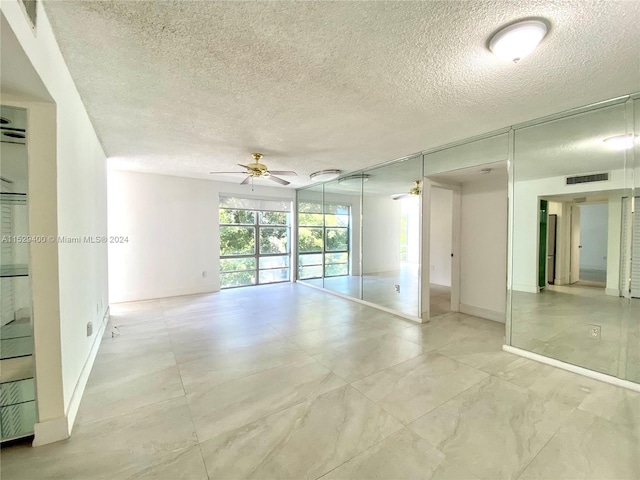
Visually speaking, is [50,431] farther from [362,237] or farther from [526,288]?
[362,237]

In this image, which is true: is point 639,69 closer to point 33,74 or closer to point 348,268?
point 33,74

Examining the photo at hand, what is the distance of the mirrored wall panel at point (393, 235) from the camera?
457cm

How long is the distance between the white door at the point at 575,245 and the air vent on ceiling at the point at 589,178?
0.30 metres

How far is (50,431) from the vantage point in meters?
1.74

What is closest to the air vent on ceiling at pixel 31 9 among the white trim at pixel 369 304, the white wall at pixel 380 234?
the white trim at pixel 369 304

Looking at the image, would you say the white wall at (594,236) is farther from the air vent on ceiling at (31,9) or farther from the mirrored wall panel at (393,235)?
the air vent on ceiling at (31,9)

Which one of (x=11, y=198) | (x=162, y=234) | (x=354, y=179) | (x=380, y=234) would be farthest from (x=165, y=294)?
(x=380, y=234)

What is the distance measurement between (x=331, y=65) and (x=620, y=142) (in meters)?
2.89

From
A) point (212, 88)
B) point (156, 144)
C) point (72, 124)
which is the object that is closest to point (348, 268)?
point (156, 144)

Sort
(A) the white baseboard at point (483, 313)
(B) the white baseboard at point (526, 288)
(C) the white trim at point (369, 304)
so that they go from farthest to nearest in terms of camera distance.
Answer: (C) the white trim at point (369, 304) < (A) the white baseboard at point (483, 313) < (B) the white baseboard at point (526, 288)

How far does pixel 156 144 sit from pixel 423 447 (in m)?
4.58

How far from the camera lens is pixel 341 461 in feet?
5.28

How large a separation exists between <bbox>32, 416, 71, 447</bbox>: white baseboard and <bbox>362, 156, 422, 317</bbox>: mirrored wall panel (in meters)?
4.16

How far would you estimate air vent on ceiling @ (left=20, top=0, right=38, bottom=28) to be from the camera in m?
1.23
